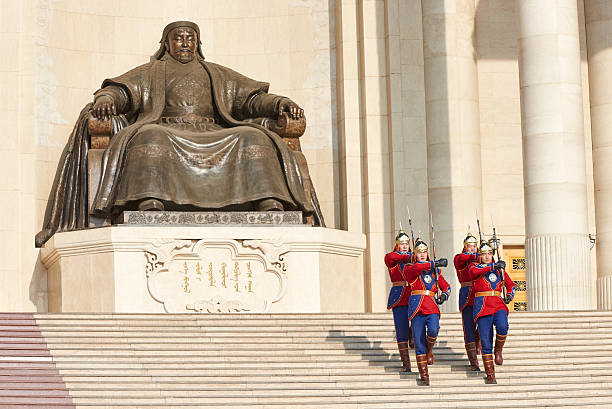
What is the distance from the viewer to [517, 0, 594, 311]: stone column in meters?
17.5

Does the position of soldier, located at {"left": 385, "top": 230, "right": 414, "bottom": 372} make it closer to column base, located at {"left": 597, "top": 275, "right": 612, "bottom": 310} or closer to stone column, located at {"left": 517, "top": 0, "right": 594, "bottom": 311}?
stone column, located at {"left": 517, "top": 0, "right": 594, "bottom": 311}

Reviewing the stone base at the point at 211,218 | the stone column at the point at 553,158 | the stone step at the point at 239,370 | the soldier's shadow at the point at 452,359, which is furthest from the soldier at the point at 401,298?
the stone base at the point at 211,218

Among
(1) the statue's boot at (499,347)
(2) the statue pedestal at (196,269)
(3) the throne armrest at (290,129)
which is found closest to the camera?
(1) the statue's boot at (499,347)

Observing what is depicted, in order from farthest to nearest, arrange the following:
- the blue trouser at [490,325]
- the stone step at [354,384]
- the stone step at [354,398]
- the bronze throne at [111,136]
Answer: the bronze throne at [111,136] → the blue trouser at [490,325] → the stone step at [354,384] → the stone step at [354,398]

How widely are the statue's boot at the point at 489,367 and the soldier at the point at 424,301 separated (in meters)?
0.55

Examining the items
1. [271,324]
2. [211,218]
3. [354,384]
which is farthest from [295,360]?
[211,218]

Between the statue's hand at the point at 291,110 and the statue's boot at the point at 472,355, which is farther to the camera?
the statue's hand at the point at 291,110

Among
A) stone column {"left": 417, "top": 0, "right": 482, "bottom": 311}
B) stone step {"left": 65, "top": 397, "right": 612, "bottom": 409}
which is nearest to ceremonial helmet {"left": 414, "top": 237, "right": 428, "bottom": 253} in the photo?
stone step {"left": 65, "top": 397, "right": 612, "bottom": 409}

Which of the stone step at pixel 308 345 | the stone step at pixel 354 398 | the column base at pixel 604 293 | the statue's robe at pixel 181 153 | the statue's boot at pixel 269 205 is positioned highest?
the statue's robe at pixel 181 153

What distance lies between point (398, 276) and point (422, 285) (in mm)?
616

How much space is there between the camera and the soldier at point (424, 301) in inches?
512

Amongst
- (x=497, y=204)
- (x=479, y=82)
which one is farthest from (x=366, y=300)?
(x=479, y=82)

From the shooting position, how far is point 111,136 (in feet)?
63.7

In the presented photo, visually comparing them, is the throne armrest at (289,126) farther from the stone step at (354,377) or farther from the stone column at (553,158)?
the stone step at (354,377)
